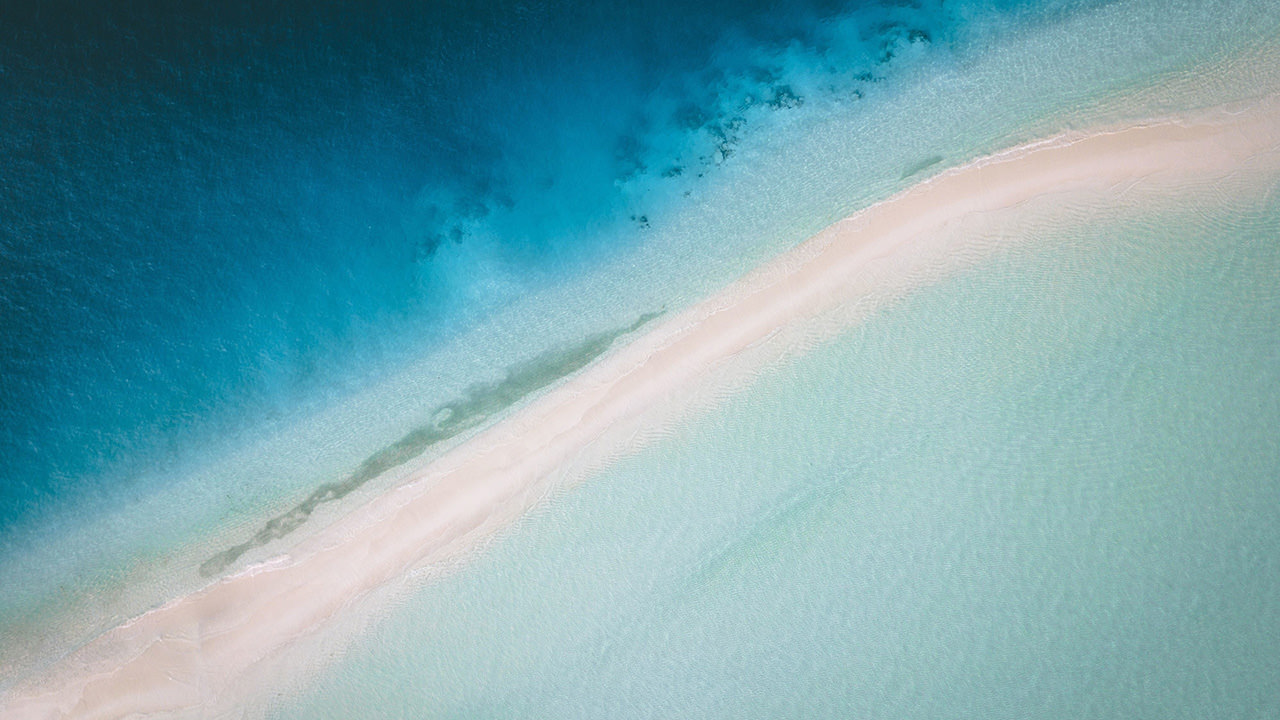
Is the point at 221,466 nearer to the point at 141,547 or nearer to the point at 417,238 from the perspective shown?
the point at 141,547

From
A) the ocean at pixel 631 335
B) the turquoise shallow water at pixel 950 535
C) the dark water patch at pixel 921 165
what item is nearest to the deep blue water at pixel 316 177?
the ocean at pixel 631 335

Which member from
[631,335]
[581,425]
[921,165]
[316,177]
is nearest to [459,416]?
[581,425]

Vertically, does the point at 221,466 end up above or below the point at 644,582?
above

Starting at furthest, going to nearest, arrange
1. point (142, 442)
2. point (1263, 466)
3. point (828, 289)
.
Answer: point (142, 442)
point (828, 289)
point (1263, 466)

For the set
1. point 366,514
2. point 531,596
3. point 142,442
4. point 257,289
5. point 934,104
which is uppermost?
point 257,289

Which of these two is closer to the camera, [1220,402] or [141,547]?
[1220,402]

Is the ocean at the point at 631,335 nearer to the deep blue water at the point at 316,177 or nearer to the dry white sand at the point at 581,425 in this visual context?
the deep blue water at the point at 316,177

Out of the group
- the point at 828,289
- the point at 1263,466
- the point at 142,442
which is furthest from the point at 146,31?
the point at 1263,466

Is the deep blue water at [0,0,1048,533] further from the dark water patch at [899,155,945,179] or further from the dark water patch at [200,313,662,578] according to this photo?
the dark water patch at [899,155,945,179]

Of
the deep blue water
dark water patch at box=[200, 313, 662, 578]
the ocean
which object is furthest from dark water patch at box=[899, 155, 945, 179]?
dark water patch at box=[200, 313, 662, 578]
